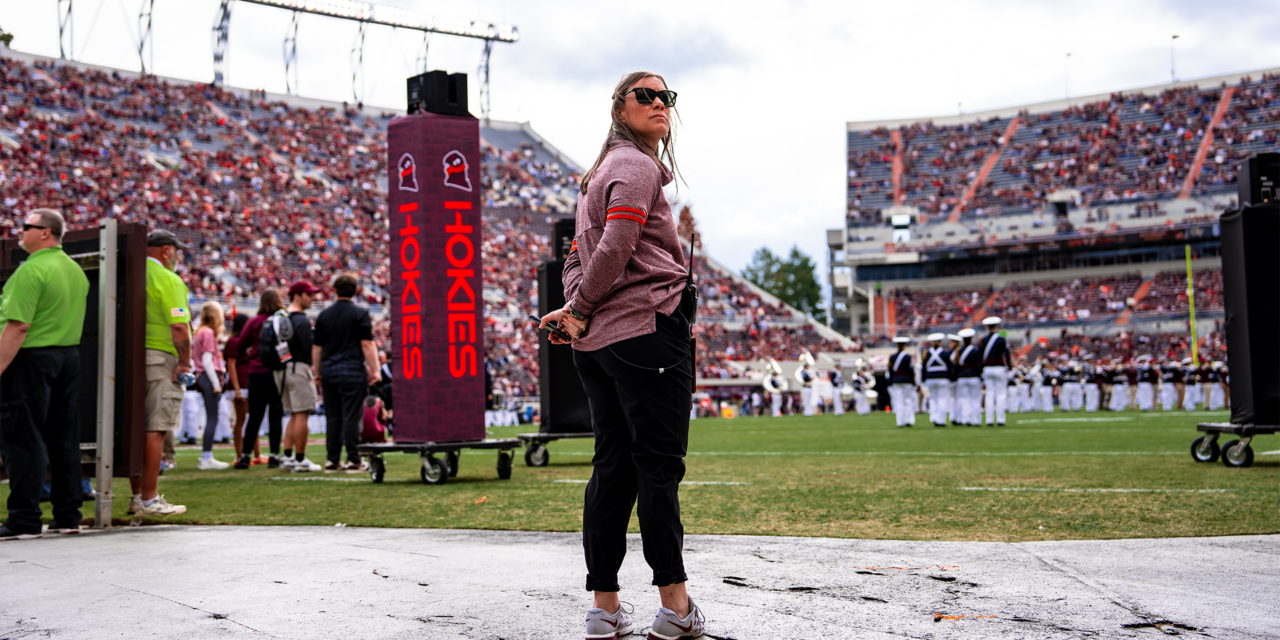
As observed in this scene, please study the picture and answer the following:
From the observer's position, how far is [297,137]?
45.7 metres

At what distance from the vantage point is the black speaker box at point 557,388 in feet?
36.0

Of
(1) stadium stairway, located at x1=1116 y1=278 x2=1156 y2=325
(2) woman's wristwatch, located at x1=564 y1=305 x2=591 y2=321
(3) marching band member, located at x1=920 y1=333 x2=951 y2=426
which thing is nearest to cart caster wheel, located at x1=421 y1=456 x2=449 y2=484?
(2) woman's wristwatch, located at x1=564 y1=305 x2=591 y2=321

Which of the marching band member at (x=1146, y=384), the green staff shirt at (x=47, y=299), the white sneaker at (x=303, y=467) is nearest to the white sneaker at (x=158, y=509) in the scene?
the green staff shirt at (x=47, y=299)

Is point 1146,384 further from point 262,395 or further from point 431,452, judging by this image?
point 431,452

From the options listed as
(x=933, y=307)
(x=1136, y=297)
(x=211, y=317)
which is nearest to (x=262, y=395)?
(x=211, y=317)

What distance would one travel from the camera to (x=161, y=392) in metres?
6.62

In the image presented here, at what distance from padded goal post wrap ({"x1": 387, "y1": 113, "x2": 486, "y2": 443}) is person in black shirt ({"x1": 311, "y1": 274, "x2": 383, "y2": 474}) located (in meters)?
1.10

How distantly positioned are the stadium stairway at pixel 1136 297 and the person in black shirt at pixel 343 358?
46440 millimetres

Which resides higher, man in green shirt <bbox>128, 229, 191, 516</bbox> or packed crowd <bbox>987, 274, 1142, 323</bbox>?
packed crowd <bbox>987, 274, 1142, 323</bbox>

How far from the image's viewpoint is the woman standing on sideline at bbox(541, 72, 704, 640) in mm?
3027

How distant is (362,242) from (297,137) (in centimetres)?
924

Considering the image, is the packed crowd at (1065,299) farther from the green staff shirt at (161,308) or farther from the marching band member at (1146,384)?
the green staff shirt at (161,308)

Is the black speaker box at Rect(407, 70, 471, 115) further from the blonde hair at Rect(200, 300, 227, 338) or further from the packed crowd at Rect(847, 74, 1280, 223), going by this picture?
the packed crowd at Rect(847, 74, 1280, 223)

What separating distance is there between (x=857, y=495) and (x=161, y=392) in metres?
4.72
